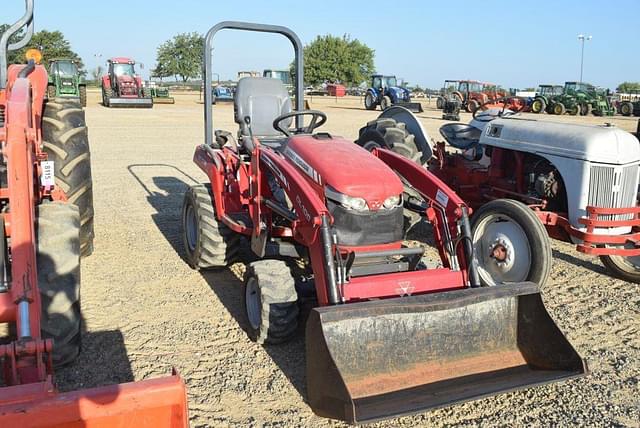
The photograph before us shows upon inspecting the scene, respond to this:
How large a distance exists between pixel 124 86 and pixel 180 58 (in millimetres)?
40317

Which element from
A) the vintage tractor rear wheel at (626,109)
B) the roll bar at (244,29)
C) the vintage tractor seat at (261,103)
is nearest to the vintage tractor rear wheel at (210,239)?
the roll bar at (244,29)

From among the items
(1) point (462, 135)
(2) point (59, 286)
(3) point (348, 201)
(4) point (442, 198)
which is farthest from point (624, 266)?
(2) point (59, 286)

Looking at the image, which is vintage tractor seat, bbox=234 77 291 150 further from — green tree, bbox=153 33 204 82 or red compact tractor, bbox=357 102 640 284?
green tree, bbox=153 33 204 82

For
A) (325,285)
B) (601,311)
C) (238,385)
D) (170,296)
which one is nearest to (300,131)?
(170,296)

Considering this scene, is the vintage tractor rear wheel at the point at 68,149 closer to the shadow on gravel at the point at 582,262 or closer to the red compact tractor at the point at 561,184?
the red compact tractor at the point at 561,184

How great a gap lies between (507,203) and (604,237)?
2.51ft

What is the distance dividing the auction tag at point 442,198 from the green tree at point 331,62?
6128 cm

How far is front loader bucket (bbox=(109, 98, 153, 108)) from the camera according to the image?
91.7 ft

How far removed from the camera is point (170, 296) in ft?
15.2

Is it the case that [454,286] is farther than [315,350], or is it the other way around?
[454,286]

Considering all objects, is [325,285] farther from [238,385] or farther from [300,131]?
[300,131]

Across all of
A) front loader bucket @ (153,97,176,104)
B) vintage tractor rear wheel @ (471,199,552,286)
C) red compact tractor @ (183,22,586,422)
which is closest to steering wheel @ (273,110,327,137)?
red compact tractor @ (183,22,586,422)

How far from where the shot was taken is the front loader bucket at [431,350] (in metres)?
2.96

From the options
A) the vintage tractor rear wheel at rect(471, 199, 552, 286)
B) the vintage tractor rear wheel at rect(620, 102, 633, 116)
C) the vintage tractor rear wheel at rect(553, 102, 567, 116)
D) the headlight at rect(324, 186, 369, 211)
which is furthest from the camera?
the vintage tractor rear wheel at rect(620, 102, 633, 116)
